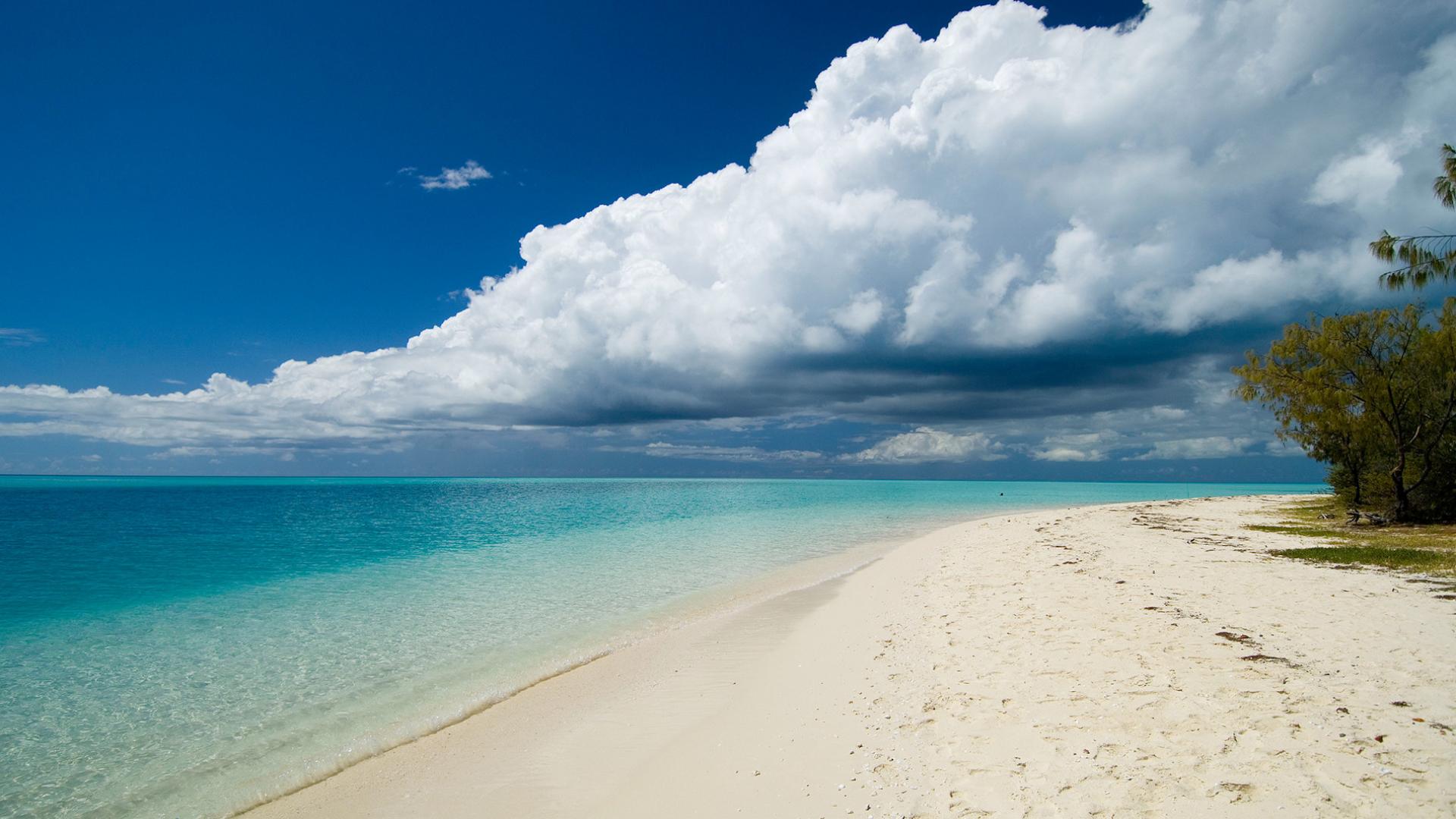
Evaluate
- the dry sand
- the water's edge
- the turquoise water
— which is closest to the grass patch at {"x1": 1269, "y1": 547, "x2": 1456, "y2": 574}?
the dry sand

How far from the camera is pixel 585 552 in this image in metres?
28.5

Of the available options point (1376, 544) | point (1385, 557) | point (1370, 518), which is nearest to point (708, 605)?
point (1385, 557)

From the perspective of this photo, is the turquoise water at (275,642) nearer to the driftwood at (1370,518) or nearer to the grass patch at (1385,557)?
the grass patch at (1385,557)

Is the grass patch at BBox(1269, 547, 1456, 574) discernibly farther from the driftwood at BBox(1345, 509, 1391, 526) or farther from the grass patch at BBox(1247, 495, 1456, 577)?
the driftwood at BBox(1345, 509, 1391, 526)

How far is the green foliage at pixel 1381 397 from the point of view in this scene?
2527 cm

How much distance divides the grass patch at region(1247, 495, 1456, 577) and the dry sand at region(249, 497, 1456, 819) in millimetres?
2573

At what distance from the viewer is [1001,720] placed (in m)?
6.85

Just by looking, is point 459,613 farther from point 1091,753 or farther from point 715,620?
point 1091,753

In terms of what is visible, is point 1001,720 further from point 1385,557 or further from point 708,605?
point 1385,557

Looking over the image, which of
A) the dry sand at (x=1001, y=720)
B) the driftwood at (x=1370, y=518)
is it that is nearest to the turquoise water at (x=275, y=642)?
the dry sand at (x=1001, y=720)

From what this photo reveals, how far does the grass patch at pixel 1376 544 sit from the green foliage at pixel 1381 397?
7.21 ft

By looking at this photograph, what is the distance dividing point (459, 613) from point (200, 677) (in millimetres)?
5410

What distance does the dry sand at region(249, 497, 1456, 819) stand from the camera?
5336mm

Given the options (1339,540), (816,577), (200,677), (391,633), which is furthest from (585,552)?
(1339,540)
